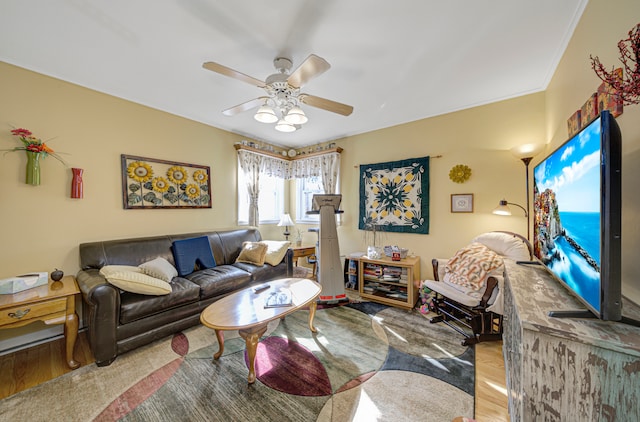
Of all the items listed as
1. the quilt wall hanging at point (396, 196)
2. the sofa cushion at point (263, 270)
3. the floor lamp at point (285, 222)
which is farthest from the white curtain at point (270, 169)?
the sofa cushion at point (263, 270)

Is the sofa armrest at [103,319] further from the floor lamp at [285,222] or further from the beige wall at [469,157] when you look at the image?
the beige wall at [469,157]

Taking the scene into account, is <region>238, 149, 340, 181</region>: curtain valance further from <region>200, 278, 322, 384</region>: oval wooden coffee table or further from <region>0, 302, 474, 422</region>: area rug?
<region>0, 302, 474, 422</region>: area rug

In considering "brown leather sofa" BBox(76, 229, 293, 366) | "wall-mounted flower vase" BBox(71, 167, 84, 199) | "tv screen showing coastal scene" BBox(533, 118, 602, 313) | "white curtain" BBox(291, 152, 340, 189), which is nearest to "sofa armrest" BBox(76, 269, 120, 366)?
"brown leather sofa" BBox(76, 229, 293, 366)

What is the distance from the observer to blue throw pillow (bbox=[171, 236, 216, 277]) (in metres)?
2.80

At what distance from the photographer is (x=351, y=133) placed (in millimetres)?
3928

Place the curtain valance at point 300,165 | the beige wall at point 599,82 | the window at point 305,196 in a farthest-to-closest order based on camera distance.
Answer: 1. the window at point 305,196
2. the curtain valance at point 300,165
3. the beige wall at point 599,82

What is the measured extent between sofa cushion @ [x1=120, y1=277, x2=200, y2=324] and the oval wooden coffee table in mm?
486

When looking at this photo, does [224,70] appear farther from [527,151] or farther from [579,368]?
[527,151]

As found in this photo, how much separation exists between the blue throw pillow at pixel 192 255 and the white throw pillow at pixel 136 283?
2.15 ft

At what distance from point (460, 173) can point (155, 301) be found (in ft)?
11.9

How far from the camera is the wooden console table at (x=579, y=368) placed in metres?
0.71

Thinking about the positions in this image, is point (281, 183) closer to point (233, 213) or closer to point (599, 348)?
point (233, 213)

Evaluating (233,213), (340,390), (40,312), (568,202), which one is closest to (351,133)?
(233,213)

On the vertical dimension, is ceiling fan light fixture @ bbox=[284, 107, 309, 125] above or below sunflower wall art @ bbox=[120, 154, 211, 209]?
above
